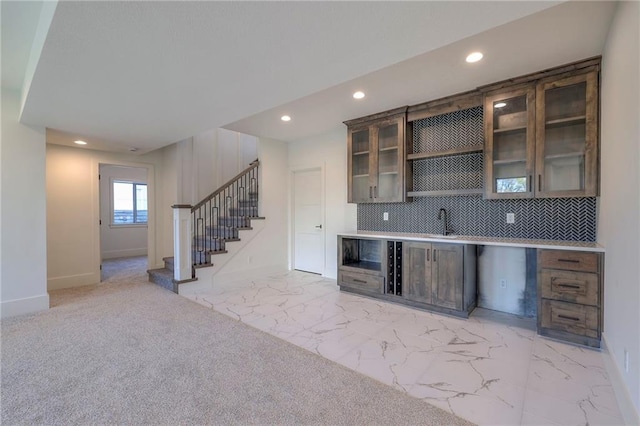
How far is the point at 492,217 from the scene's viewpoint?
11.5 ft

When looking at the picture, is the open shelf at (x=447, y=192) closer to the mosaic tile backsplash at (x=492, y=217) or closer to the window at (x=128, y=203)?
the mosaic tile backsplash at (x=492, y=217)

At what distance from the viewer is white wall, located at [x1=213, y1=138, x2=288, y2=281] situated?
527cm

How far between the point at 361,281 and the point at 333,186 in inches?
70.3

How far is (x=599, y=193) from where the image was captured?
262 cm

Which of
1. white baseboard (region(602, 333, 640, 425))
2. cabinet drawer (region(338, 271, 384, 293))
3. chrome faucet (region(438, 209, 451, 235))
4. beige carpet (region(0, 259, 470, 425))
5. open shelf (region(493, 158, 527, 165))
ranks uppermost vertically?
open shelf (region(493, 158, 527, 165))

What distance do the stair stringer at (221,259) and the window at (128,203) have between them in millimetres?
4888

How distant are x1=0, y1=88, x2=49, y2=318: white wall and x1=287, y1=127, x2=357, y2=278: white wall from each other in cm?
386

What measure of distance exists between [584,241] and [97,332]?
5070 mm

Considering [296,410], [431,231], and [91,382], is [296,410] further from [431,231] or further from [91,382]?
[431,231]

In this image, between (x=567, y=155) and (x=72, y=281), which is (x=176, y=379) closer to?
(x=567, y=155)

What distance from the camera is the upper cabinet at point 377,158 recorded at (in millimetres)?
3934

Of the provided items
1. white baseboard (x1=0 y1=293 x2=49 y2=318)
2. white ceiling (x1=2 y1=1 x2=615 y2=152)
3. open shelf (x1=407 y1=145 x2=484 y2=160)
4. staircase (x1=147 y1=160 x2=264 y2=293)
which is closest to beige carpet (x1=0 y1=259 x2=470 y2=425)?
white baseboard (x1=0 y1=293 x2=49 y2=318)

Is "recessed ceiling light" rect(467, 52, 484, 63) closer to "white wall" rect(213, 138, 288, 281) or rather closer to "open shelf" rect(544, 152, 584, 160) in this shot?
"open shelf" rect(544, 152, 584, 160)

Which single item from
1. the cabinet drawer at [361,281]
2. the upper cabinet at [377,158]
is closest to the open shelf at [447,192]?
the upper cabinet at [377,158]
